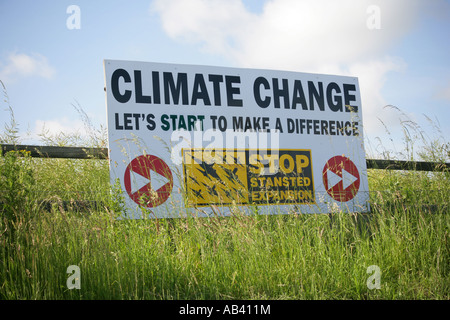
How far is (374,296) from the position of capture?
2.97 metres

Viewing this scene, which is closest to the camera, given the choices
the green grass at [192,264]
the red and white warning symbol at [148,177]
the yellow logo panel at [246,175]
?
the green grass at [192,264]

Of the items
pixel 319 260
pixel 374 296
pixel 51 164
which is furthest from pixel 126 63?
pixel 374 296

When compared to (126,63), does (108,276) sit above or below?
below

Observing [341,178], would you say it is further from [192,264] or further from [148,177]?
[192,264]

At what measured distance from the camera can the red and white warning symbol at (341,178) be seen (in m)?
5.45

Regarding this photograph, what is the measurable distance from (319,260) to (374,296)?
0.52m

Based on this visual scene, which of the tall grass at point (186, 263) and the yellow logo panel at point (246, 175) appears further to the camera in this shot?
the yellow logo panel at point (246, 175)

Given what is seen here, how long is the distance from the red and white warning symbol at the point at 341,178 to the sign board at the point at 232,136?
0.05 ft

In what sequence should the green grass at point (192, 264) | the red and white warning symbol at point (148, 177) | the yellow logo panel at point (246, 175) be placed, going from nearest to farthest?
1. the green grass at point (192, 264)
2. the red and white warning symbol at point (148, 177)
3. the yellow logo panel at point (246, 175)

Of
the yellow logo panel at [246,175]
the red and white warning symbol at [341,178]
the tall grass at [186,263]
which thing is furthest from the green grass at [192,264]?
the red and white warning symbol at [341,178]

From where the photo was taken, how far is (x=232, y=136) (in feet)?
16.7

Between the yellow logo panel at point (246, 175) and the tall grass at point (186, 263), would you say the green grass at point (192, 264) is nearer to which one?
the tall grass at point (186, 263)

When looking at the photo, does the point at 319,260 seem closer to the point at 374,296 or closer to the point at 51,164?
the point at 374,296

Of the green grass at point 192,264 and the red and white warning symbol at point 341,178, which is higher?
the red and white warning symbol at point 341,178
